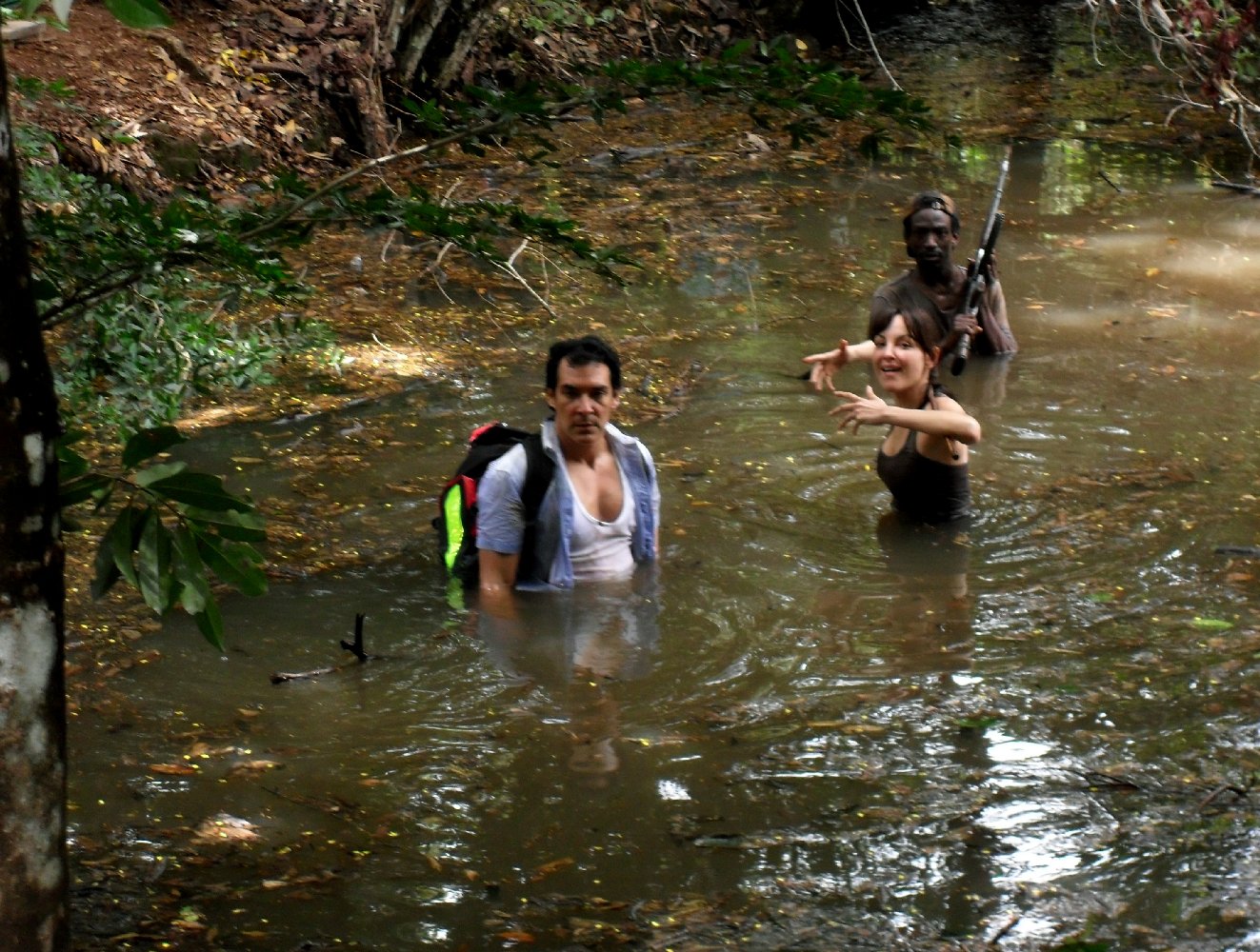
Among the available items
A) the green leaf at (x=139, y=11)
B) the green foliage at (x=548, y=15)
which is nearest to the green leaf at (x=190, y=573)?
the green leaf at (x=139, y=11)

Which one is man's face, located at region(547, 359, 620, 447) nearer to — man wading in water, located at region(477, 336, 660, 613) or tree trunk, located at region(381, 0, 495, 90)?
man wading in water, located at region(477, 336, 660, 613)

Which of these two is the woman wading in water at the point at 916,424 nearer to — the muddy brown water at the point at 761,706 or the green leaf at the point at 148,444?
the muddy brown water at the point at 761,706

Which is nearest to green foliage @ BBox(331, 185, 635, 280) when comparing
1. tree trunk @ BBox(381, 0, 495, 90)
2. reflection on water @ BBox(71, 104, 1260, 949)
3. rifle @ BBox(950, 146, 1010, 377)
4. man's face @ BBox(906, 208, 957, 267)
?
reflection on water @ BBox(71, 104, 1260, 949)

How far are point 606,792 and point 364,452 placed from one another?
392 cm

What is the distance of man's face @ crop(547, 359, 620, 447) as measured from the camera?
6.26 m

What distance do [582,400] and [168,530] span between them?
10.6ft

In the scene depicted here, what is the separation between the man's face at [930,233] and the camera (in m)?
9.10

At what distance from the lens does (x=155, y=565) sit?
3.08 metres

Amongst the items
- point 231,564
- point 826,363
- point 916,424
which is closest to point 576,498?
point 916,424

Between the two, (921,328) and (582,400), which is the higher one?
(921,328)

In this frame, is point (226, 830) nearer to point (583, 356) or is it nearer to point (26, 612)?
point (26, 612)

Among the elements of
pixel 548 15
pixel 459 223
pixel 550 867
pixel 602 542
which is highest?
pixel 548 15

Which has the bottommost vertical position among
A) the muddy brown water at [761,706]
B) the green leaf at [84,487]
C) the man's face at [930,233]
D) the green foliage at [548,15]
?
the muddy brown water at [761,706]

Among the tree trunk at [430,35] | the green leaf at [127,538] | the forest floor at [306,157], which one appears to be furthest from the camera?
the tree trunk at [430,35]
